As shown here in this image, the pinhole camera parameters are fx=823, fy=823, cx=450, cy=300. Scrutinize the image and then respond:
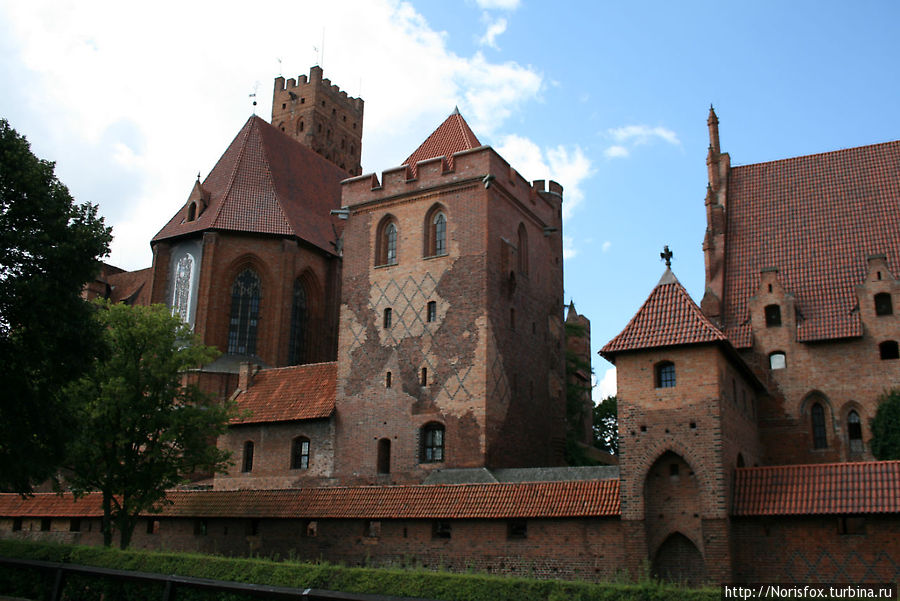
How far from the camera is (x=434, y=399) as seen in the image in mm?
28203

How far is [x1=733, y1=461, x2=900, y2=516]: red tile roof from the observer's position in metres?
18.8

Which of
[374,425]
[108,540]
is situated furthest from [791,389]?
[108,540]

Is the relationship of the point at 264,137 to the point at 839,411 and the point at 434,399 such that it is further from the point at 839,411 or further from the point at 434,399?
the point at 839,411

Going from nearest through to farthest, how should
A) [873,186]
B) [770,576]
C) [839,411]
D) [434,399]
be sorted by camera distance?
[770,576] < [839,411] < [434,399] < [873,186]

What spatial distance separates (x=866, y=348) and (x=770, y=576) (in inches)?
406

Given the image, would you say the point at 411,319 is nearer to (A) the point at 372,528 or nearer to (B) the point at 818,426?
(A) the point at 372,528

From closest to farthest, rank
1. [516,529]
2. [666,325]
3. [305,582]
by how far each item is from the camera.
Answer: [305,582], [666,325], [516,529]

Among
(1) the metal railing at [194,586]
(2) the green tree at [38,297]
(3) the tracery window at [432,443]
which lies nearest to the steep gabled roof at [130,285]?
(3) the tracery window at [432,443]

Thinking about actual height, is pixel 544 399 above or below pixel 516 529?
above

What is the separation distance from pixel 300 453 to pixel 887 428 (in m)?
19.6

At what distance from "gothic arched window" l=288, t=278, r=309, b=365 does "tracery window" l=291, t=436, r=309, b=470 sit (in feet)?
34.5

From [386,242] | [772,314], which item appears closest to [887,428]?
[772,314]

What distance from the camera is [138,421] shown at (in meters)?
26.5

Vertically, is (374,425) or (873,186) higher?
(873,186)
